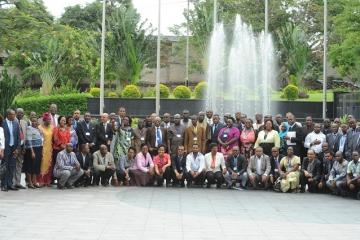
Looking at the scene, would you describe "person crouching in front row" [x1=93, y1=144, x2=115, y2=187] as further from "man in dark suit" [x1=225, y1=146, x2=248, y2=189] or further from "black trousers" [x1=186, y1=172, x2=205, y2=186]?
"man in dark suit" [x1=225, y1=146, x2=248, y2=189]

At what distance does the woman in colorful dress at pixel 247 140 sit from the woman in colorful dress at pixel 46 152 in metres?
4.81

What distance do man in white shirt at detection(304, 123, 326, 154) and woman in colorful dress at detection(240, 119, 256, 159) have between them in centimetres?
136

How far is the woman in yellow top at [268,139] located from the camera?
667 inches

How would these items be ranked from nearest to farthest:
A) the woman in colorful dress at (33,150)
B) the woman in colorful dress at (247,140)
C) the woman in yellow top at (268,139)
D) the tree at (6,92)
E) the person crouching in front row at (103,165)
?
the woman in colorful dress at (33,150)
the person crouching in front row at (103,165)
the woman in yellow top at (268,139)
the woman in colorful dress at (247,140)
the tree at (6,92)

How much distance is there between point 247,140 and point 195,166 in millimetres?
1523

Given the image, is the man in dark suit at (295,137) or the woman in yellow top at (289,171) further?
the man in dark suit at (295,137)

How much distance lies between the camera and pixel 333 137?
16.7 m

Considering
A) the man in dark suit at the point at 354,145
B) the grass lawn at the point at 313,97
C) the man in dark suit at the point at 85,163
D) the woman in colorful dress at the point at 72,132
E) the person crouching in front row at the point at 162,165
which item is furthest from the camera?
the grass lawn at the point at 313,97

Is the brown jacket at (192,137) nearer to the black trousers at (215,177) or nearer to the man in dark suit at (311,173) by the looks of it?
the black trousers at (215,177)

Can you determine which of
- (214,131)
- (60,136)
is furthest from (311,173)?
(60,136)

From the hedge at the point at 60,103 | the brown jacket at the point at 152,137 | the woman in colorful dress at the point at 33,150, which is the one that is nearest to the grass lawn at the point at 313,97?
the hedge at the point at 60,103

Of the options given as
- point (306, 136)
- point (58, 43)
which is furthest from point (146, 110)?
point (306, 136)

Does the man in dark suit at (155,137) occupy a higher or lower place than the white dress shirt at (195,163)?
higher

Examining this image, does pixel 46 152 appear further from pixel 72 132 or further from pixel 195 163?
pixel 195 163
